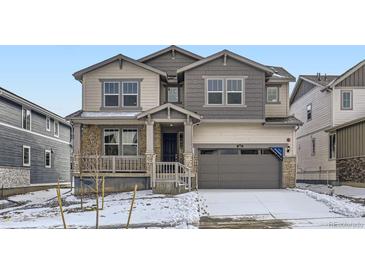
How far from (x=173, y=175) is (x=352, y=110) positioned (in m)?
11.5

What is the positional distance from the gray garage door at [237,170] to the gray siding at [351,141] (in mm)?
4222

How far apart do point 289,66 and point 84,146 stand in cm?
1069

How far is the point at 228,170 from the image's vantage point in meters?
20.5

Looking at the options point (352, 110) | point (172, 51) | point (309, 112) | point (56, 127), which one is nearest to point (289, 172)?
point (352, 110)

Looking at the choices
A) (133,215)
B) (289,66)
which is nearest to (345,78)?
(289,66)

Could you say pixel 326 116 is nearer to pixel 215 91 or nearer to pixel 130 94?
pixel 215 91

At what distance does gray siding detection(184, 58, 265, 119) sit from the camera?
20.2 m

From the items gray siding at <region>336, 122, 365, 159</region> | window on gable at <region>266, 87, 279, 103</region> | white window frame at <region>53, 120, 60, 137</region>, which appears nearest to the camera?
gray siding at <region>336, 122, 365, 159</region>

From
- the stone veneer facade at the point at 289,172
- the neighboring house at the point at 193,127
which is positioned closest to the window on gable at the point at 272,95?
the neighboring house at the point at 193,127

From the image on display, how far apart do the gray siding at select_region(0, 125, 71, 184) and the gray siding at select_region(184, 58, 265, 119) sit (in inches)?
307

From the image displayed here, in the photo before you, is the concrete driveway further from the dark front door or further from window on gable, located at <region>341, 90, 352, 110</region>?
window on gable, located at <region>341, 90, 352, 110</region>

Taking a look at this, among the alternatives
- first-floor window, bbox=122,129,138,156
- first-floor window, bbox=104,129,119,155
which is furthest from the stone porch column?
first-floor window, bbox=104,129,119,155

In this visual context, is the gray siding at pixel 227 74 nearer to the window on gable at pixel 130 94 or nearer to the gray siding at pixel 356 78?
the window on gable at pixel 130 94
